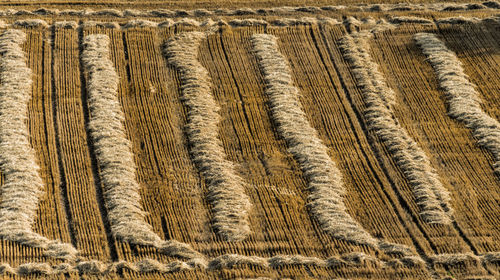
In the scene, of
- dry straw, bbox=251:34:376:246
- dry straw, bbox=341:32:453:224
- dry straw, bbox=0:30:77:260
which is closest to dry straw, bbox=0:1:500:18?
dry straw, bbox=251:34:376:246

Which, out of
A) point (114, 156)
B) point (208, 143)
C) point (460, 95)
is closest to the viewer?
point (114, 156)

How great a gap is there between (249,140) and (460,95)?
24.4 ft

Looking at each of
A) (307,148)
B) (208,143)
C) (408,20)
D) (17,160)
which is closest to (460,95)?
(408,20)

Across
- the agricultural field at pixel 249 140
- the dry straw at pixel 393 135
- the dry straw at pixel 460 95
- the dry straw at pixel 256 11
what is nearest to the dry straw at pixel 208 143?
the agricultural field at pixel 249 140

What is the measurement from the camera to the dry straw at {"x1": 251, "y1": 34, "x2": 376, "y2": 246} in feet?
60.0

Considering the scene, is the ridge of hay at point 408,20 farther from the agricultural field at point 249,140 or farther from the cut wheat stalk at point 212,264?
the cut wheat stalk at point 212,264

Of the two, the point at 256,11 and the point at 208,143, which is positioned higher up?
the point at 256,11

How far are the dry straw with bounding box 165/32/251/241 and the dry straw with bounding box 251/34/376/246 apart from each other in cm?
184


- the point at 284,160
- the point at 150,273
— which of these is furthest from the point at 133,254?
the point at 284,160

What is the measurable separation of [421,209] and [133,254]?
24.2 feet

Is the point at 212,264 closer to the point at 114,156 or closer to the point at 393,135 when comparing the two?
the point at 114,156

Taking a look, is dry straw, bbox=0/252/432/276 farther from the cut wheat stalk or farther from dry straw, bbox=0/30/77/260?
dry straw, bbox=0/30/77/260

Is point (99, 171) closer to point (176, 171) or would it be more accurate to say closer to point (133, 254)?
point (176, 171)

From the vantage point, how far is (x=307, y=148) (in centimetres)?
2103
